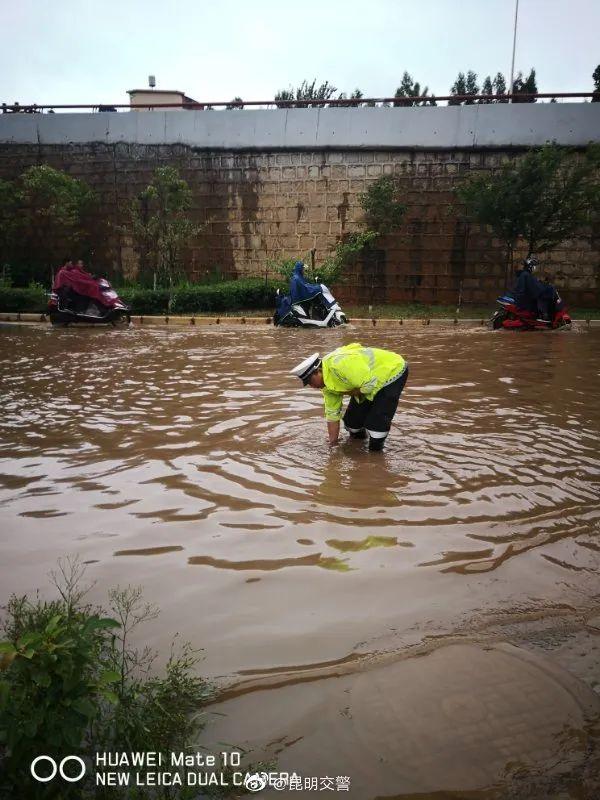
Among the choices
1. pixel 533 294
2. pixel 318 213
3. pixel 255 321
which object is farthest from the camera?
pixel 318 213

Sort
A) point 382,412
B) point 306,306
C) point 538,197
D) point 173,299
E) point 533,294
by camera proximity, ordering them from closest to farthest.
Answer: point 382,412 → point 533,294 → point 306,306 → point 538,197 → point 173,299

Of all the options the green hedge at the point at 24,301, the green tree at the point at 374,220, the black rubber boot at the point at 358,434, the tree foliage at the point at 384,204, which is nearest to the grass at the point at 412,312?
the green tree at the point at 374,220

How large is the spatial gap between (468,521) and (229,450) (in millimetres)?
2261

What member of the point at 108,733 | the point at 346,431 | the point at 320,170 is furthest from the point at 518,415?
the point at 320,170

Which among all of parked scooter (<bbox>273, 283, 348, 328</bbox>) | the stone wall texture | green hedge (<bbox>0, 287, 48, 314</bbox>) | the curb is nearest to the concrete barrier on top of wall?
the stone wall texture

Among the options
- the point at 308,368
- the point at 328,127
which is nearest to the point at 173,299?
the point at 328,127

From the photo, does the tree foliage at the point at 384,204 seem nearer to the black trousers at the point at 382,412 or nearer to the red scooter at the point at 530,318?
the red scooter at the point at 530,318

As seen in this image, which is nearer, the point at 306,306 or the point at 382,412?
the point at 382,412

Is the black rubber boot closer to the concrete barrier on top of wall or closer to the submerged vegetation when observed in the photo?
the submerged vegetation

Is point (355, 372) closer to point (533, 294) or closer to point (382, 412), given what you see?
point (382, 412)

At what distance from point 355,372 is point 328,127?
14.2m

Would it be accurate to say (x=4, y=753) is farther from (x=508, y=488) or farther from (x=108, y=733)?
(x=508, y=488)

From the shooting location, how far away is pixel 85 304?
1388cm

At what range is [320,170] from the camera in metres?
17.4
